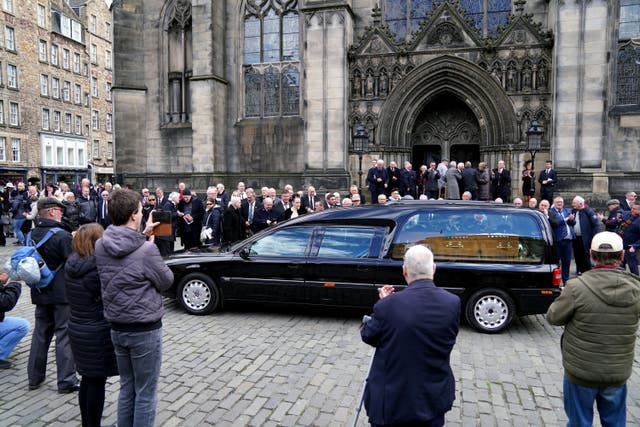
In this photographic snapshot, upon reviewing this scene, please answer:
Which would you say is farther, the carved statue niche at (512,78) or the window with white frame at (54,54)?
the window with white frame at (54,54)

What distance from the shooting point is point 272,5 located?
18062 millimetres

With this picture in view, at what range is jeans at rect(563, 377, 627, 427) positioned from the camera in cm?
318

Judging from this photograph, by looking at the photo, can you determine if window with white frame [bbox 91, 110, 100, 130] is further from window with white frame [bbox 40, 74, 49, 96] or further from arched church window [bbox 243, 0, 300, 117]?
arched church window [bbox 243, 0, 300, 117]

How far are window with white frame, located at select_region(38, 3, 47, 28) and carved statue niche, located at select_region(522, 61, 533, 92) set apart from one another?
128 ft

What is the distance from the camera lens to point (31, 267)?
4.41 metres

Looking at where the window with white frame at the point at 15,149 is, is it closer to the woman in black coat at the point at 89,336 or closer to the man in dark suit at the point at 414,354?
the woman in black coat at the point at 89,336

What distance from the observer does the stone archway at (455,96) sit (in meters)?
15.4

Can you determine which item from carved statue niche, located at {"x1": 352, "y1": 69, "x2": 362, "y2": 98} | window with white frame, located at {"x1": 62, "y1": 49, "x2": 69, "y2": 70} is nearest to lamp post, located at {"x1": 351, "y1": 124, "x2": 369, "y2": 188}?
carved statue niche, located at {"x1": 352, "y1": 69, "x2": 362, "y2": 98}

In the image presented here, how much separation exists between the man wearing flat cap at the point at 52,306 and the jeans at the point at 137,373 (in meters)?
1.63

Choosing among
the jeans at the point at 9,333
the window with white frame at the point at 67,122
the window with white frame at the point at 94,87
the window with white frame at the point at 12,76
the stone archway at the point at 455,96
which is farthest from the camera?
the window with white frame at the point at 94,87

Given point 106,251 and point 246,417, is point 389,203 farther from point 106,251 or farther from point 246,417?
point 106,251

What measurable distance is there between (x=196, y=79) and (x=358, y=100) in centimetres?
609

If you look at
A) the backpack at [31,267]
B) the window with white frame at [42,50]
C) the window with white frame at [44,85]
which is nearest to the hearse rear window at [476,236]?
the backpack at [31,267]

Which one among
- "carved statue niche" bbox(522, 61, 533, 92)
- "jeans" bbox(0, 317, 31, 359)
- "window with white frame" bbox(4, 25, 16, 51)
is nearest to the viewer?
"jeans" bbox(0, 317, 31, 359)
